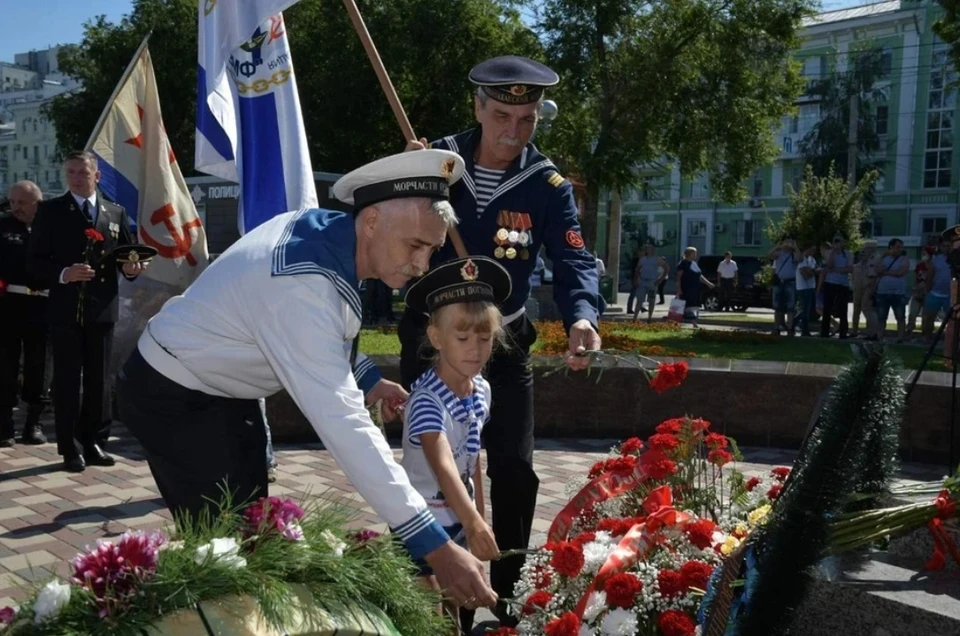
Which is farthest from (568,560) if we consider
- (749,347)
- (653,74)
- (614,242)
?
(614,242)

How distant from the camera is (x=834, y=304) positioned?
55.9ft

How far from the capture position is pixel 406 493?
220 cm

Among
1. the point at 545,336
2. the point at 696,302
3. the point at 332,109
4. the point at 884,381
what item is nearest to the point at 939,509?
the point at 884,381

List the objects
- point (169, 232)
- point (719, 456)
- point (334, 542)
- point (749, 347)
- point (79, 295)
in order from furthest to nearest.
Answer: point (749, 347)
point (169, 232)
point (79, 295)
point (719, 456)
point (334, 542)

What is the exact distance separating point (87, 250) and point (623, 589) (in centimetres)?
527

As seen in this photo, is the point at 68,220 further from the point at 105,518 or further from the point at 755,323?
the point at 755,323

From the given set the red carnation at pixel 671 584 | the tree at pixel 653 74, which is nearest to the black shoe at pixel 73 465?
the red carnation at pixel 671 584

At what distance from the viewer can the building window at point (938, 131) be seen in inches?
1887

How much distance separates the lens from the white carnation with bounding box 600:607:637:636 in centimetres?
258

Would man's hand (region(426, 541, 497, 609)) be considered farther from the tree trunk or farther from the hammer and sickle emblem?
the tree trunk

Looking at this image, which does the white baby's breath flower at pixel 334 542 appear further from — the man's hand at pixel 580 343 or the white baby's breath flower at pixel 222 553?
the man's hand at pixel 580 343

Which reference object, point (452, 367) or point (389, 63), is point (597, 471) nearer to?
point (452, 367)

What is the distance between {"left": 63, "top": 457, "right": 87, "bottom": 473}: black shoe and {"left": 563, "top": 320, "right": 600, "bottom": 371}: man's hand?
167 inches

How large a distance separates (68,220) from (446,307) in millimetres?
4459
